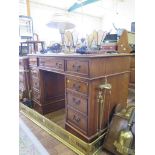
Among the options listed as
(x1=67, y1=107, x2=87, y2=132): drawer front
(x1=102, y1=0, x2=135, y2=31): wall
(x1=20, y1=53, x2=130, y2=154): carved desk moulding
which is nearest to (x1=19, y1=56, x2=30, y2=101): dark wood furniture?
(x1=20, y1=53, x2=130, y2=154): carved desk moulding

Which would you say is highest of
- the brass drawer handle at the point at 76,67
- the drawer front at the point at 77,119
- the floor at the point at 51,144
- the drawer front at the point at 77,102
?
the brass drawer handle at the point at 76,67

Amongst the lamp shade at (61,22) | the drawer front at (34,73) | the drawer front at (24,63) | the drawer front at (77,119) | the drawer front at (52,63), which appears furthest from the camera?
the drawer front at (24,63)

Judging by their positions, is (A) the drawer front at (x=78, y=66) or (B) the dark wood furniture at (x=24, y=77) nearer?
(A) the drawer front at (x=78, y=66)

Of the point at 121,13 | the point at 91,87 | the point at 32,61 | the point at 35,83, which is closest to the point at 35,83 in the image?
the point at 35,83

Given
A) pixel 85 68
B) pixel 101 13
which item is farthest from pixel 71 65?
pixel 101 13

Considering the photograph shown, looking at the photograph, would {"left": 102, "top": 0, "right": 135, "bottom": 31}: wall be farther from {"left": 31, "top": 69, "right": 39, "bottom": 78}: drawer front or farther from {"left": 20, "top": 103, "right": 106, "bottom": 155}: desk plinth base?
{"left": 20, "top": 103, "right": 106, "bottom": 155}: desk plinth base

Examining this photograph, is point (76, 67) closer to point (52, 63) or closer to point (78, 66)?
point (78, 66)

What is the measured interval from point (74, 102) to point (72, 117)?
17 centimetres

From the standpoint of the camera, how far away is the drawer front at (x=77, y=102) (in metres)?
1.45

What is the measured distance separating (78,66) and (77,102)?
0.34 metres

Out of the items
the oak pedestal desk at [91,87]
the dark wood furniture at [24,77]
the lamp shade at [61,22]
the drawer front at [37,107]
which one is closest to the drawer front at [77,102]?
the oak pedestal desk at [91,87]

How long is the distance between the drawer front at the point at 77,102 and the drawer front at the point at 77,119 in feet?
0.20

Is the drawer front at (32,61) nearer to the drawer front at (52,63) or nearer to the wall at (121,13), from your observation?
the drawer front at (52,63)

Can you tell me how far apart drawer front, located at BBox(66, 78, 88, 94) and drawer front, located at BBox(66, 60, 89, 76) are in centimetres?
9
